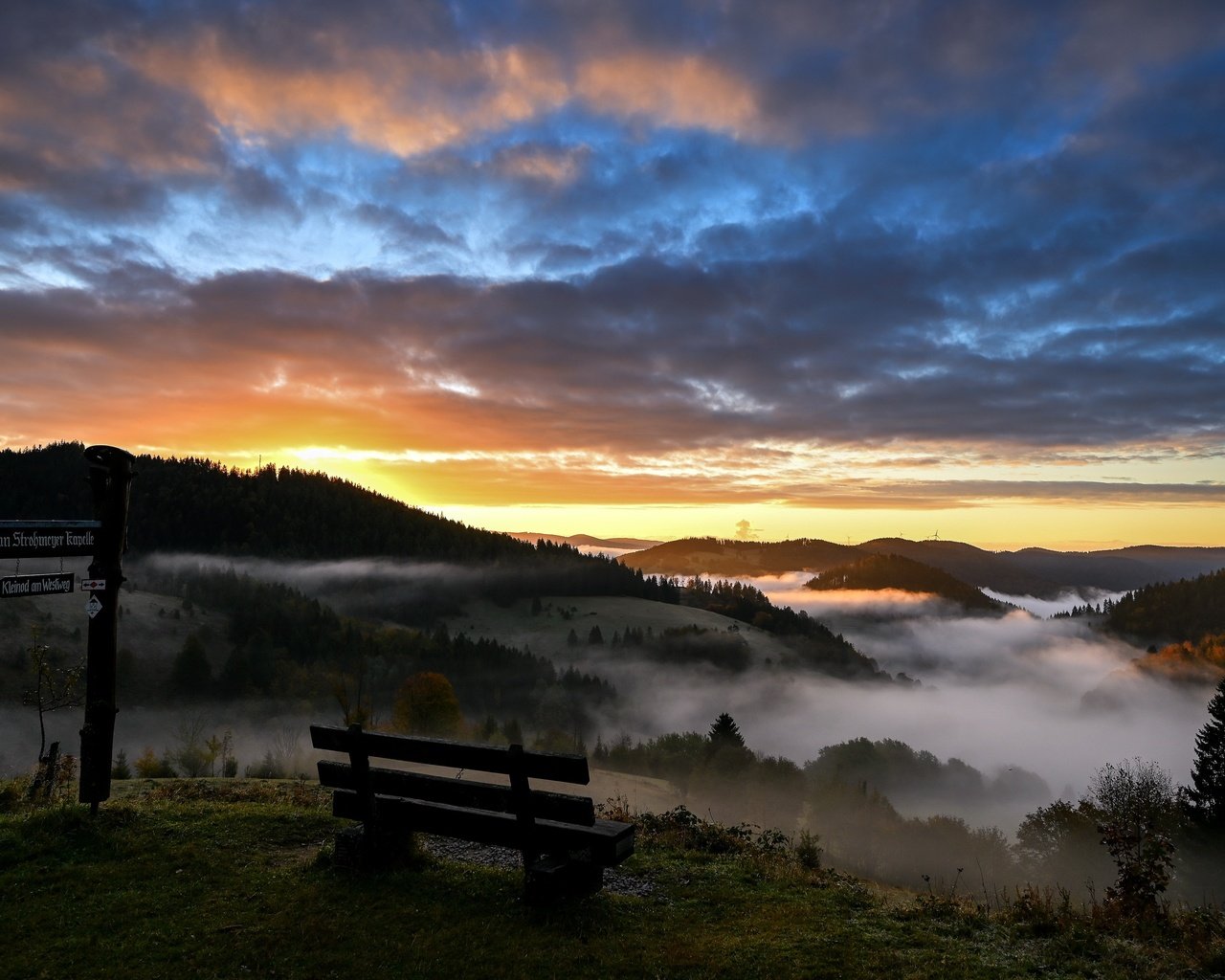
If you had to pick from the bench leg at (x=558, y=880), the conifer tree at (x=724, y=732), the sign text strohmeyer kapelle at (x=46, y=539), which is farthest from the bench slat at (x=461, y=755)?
the conifer tree at (x=724, y=732)

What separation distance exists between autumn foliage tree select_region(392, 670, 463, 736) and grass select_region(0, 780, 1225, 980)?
250ft

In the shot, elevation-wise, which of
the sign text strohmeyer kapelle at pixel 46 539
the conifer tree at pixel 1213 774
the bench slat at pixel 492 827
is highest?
the sign text strohmeyer kapelle at pixel 46 539

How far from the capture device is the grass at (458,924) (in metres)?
7.36

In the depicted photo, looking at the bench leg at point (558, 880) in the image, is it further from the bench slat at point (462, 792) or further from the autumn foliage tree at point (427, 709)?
the autumn foliage tree at point (427, 709)

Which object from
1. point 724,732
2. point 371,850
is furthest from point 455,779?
point 724,732

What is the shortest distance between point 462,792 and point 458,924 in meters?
1.52

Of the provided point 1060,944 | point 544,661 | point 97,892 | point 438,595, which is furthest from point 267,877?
point 438,595

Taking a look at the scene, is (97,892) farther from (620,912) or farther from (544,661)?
(544,661)

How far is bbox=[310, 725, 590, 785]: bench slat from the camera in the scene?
8148mm

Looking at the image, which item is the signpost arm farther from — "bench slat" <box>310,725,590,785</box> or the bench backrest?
"bench slat" <box>310,725,590,785</box>

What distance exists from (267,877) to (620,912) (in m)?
4.73

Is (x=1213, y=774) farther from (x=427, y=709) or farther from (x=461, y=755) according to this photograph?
(x=427, y=709)

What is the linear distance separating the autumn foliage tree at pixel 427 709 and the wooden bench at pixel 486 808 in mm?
76883

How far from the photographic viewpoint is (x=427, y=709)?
279ft
